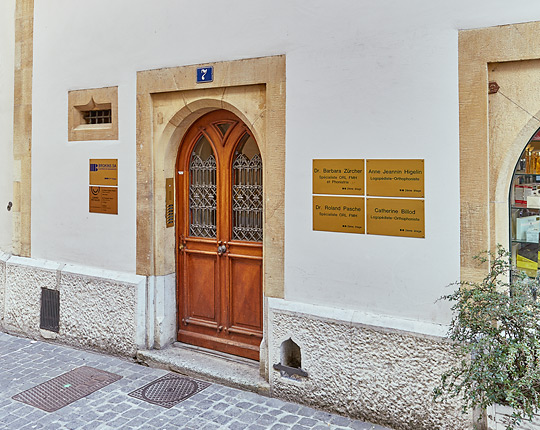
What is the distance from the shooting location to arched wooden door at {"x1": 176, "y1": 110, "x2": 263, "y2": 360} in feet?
17.4

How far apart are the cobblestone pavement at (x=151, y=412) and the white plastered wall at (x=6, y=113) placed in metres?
2.25

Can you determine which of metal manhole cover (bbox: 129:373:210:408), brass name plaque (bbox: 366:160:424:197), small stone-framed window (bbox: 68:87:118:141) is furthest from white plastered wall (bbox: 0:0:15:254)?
brass name plaque (bbox: 366:160:424:197)

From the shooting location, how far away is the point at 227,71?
195 inches

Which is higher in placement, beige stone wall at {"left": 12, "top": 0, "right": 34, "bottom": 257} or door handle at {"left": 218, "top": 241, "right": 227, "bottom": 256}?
beige stone wall at {"left": 12, "top": 0, "right": 34, "bottom": 257}

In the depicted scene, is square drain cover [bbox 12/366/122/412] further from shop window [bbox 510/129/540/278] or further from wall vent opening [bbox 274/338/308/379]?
shop window [bbox 510/129/540/278]

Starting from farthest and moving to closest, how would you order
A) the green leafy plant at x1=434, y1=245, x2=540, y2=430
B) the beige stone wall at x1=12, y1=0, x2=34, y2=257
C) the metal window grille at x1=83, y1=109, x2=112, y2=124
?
the beige stone wall at x1=12, y1=0, x2=34, y2=257, the metal window grille at x1=83, y1=109, x2=112, y2=124, the green leafy plant at x1=434, y1=245, x2=540, y2=430

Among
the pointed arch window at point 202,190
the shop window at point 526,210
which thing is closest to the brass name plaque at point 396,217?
the shop window at point 526,210

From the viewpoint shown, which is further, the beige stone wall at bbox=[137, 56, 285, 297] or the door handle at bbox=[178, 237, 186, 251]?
the door handle at bbox=[178, 237, 186, 251]

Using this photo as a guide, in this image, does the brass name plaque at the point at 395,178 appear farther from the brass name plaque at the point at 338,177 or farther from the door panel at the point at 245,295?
the door panel at the point at 245,295

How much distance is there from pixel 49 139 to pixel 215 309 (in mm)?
2923

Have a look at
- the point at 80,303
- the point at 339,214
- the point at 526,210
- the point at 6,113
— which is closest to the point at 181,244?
the point at 80,303

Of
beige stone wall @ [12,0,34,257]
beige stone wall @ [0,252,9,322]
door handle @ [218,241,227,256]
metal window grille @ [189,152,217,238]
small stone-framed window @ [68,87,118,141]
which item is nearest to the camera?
door handle @ [218,241,227,256]

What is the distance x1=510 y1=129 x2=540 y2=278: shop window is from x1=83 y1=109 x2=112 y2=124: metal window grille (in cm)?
444

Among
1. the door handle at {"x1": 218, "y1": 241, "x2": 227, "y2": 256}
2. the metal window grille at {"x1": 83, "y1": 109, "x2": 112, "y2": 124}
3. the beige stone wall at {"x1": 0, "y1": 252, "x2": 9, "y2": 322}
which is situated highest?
the metal window grille at {"x1": 83, "y1": 109, "x2": 112, "y2": 124}
